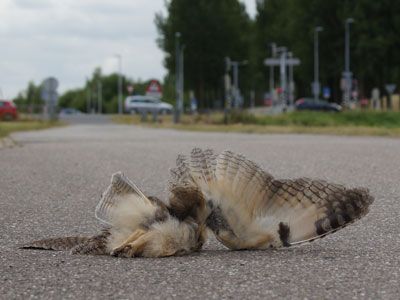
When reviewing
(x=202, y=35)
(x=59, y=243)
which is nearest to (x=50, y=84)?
(x=202, y=35)

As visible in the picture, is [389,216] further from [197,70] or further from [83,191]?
[197,70]

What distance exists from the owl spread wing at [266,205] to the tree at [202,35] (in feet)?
259

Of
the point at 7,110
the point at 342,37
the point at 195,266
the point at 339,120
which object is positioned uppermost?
the point at 342,37

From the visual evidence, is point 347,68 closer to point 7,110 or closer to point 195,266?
point 7,110

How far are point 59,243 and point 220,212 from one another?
1.02 m

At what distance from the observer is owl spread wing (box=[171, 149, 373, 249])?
503 centimetres

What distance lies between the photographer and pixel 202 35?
8375 cm

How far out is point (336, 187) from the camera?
518cm

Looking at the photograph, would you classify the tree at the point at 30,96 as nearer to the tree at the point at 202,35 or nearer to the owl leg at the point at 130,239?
the tree at the point at 202,35

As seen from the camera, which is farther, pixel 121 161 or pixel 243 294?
pixel 121 161

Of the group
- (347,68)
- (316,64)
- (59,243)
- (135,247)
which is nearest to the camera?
(135,247)

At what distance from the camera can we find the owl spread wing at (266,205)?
16.5 feet

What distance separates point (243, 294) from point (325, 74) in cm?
7251

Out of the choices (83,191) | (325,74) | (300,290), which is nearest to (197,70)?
(325,74)
